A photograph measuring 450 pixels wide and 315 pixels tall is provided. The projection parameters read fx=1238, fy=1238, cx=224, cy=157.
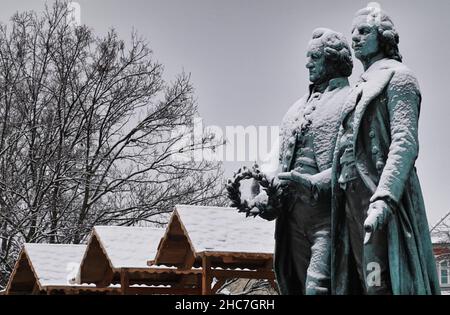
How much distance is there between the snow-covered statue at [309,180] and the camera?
24.5ft

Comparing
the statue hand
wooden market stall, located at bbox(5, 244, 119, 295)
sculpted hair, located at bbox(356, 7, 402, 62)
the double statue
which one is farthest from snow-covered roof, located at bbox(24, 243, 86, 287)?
the statue hand

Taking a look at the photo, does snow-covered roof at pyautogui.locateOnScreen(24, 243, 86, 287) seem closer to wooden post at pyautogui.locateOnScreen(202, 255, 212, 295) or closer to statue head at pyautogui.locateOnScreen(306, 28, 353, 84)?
wooden post at pyautogui.locateOnScreen(202, 255, 212, 295)

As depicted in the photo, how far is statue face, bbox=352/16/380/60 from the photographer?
7258mm

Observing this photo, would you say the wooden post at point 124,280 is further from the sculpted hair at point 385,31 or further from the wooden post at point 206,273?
the sculpted hair at point 385,31

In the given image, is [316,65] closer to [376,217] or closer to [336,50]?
[336,50]

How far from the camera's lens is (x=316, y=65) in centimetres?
793

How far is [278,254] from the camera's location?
25.4 feet

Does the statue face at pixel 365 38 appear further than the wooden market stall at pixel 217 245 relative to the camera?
No

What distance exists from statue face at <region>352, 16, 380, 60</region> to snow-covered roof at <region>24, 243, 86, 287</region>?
13.1m

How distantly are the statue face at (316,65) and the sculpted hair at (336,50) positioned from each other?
0.12ft

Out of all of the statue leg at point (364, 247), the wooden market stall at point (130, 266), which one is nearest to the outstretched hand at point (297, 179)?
the statue leg at point (364, 247)
